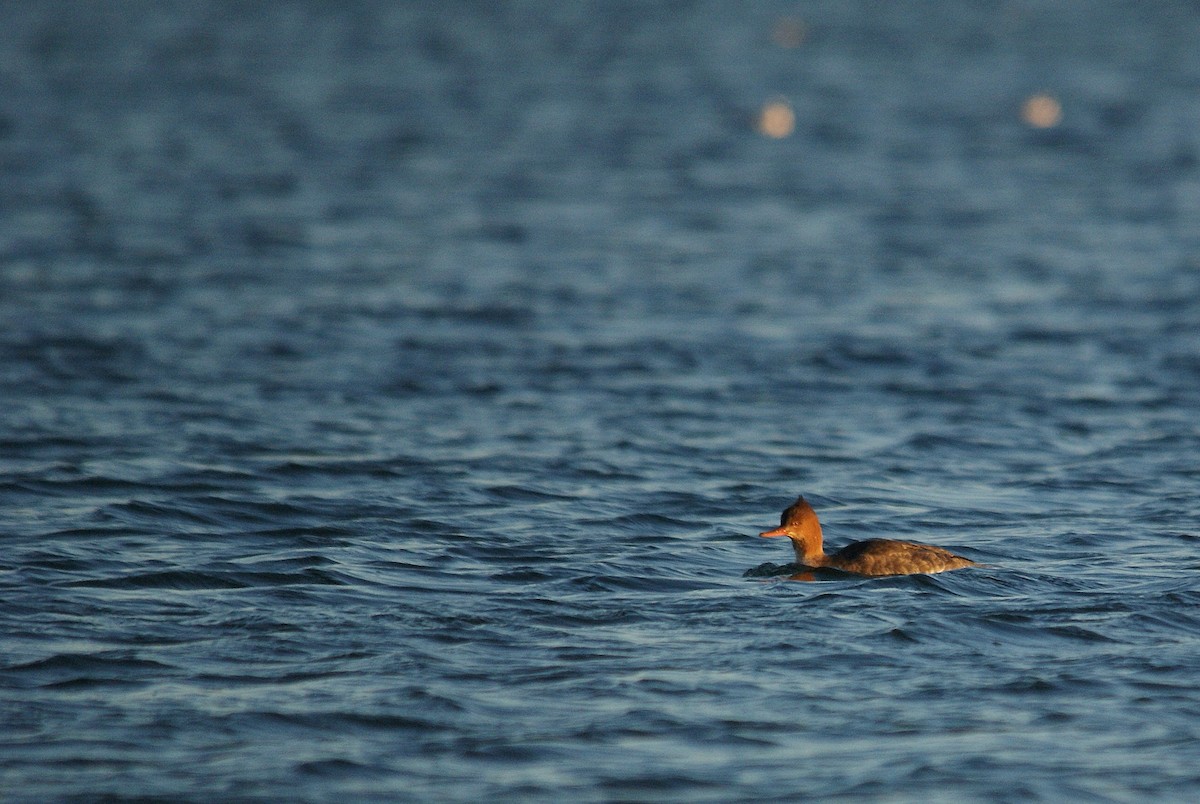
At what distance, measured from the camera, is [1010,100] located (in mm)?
48406

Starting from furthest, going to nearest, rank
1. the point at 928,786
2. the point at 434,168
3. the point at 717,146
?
the point at 717,146
the point at 434,168
the point at 928,786

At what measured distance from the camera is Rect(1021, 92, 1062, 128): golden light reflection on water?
4409cm

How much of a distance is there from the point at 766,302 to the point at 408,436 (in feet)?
28.1

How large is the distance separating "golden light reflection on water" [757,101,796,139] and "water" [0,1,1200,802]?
638 mm

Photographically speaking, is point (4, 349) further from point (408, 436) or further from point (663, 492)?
point (663, 492)

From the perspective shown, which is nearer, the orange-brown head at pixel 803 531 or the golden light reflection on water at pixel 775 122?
the orange-brown head at pixel 803 531

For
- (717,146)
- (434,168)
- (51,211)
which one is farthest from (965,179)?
(51,211)

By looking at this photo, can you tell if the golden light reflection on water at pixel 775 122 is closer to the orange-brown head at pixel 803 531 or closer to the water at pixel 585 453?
the water at pixel 585 453

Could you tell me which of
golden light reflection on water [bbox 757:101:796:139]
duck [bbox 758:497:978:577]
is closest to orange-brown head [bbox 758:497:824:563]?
duck [bbox 758:497:978:577]

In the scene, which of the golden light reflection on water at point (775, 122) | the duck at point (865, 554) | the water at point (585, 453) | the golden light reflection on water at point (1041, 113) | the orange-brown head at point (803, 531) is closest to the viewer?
the water at point (585, 453)

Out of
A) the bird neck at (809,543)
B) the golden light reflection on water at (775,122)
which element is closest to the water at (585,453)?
the bird neck at (809,543)

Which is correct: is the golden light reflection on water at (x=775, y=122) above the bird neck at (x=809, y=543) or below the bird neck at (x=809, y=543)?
above

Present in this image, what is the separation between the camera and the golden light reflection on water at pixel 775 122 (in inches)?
1670

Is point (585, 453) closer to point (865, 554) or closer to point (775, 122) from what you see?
Answer: point (865, 554)
